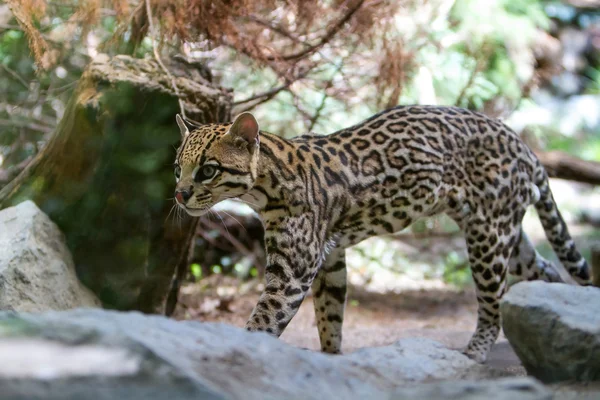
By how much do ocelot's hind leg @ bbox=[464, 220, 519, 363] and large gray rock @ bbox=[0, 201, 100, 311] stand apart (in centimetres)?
347

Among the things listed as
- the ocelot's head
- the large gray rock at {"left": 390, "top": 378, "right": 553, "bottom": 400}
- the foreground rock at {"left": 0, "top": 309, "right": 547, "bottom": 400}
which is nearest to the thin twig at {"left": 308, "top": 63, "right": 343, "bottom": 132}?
the ocelot's head

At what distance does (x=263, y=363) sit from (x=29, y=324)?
946 millimetres

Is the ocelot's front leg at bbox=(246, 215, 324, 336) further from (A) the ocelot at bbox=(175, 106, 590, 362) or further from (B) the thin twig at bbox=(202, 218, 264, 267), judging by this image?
(B) the thin twig at bbox=(202, 218, 264, 267)

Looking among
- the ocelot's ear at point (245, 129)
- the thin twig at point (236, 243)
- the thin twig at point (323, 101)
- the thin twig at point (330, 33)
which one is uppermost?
the thin twig at point (330, 33)

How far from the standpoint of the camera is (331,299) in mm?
6168

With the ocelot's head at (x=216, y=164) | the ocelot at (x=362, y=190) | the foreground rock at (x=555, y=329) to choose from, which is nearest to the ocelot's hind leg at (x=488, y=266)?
the ocelot at (x=362, y=190)

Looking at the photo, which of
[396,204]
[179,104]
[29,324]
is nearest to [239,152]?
[179,104]

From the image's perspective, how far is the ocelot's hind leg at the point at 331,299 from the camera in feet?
20.0

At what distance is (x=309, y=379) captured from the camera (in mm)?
2857

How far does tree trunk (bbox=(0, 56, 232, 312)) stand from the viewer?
5.84 meters

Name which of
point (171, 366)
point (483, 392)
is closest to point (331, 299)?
point (483, 392)

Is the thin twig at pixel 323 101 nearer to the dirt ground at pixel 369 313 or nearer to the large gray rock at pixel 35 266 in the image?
the dirt ground at pixel 369 313

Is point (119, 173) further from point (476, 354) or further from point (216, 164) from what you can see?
point (476, 354)

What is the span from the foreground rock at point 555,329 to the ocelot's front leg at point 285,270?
1576mm
